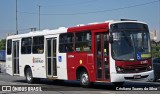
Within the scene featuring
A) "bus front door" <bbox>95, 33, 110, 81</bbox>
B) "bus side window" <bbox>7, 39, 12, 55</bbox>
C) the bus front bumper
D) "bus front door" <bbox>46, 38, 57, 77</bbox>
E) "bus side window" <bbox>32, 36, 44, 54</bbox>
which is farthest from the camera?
"bus side window" <bbox>7, 39, 12, 55</bbox>

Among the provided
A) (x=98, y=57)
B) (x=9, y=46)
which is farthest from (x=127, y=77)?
(x=9, y=46)

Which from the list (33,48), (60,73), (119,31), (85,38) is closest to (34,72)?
(33,48)

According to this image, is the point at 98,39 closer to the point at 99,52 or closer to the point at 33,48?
the point at 99,52

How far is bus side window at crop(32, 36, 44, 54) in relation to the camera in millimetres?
22314

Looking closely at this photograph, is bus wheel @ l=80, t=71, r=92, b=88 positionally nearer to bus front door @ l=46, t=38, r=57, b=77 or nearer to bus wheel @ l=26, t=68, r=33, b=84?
bus front door @ l=46, t=38, r=57, b=77

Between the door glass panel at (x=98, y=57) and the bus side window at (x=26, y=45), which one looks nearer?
the door glass panel at (x=98, y=57)

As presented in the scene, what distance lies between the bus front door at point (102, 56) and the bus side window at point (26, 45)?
7056 mm

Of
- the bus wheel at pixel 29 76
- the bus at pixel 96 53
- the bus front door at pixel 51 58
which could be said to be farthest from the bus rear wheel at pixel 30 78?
the bus front door at pixel 51 58

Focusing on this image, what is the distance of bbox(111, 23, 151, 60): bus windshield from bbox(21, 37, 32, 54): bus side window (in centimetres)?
820

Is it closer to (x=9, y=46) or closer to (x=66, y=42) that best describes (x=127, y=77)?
(x=66, y=42)

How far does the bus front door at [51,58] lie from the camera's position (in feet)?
69.3

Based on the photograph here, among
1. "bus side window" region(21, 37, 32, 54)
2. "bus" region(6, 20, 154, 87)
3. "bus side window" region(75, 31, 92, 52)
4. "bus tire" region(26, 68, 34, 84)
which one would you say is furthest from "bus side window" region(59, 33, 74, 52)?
"bus tire" region(26, 68, 34, 84)

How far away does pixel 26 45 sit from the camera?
2408 centimetres

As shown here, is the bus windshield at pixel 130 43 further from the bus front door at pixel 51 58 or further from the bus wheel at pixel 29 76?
the bus wheel at pixel 29 76
